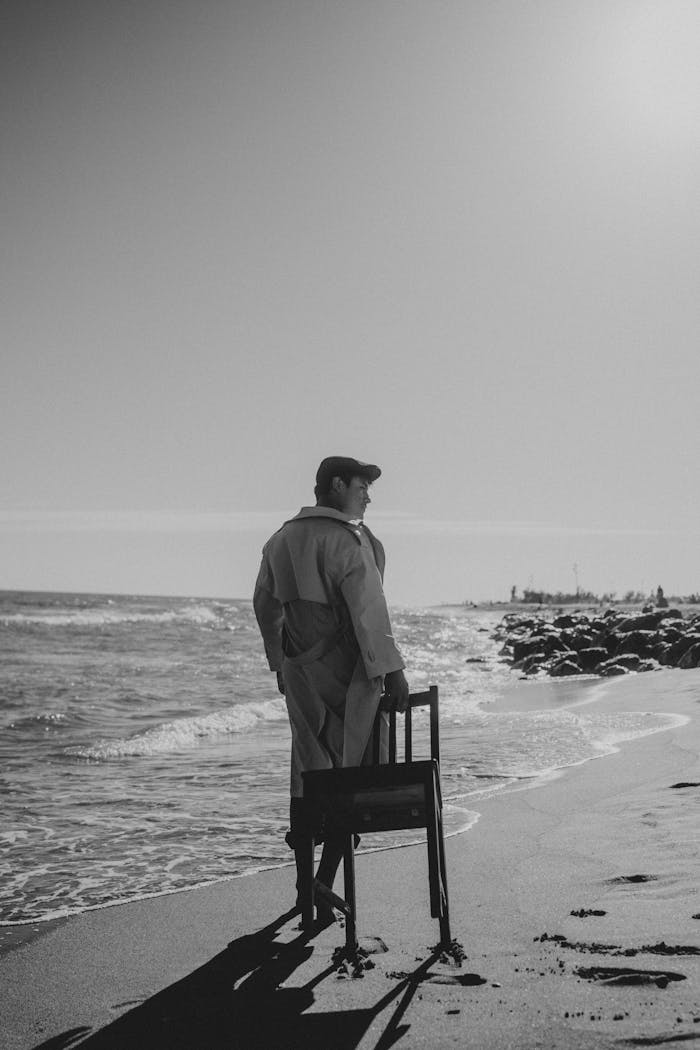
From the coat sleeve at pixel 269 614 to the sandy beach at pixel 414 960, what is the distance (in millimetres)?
1237

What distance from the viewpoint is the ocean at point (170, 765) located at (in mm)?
5152

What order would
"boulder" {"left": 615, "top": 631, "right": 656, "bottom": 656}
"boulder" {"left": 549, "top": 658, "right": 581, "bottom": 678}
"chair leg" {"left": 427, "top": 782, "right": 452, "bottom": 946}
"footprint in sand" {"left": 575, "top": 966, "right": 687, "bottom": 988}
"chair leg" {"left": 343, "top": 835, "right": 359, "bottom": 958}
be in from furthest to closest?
"boulder" {"left": 615, "top": 631, "right": 656, "bottom": 656}, "boulder" {"left": 549, "top": 658, "right": 581, "bottom": 678}, "chair leg" {"left": 343, "top": 835, "right": 359, "bottom": 958}, "chair leg" {"left": 427, "top": 782, "right": 452, "bottom": 946}, "footprint in sand" {"left": 575, "top": 966, "right": 687, "bottom": 988}

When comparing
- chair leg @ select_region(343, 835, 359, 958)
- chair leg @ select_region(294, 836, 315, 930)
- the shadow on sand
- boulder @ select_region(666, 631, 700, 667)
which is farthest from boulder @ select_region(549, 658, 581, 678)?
the shadow on sand

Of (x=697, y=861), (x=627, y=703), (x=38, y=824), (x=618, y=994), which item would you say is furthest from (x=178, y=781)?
(x=627, y=703)

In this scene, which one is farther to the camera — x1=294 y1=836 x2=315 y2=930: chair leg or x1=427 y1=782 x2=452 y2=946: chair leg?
x1=294 y1=836 x2=315 y2=930: chair leg

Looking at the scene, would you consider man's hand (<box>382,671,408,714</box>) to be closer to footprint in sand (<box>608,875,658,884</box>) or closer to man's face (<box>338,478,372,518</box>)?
man's face (<box>338,478,372,518</box>)

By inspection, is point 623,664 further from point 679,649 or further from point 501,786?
point 501,786

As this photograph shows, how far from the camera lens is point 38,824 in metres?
6.26

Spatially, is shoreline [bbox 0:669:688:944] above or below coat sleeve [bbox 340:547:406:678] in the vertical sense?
below

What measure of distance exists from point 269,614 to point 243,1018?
1786 mm

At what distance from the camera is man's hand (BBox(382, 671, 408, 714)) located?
3893mm

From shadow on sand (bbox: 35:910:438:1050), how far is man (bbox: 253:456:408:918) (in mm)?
668

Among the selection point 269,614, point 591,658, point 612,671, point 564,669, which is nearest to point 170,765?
point 269,614

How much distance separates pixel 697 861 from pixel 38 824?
4425 mm
